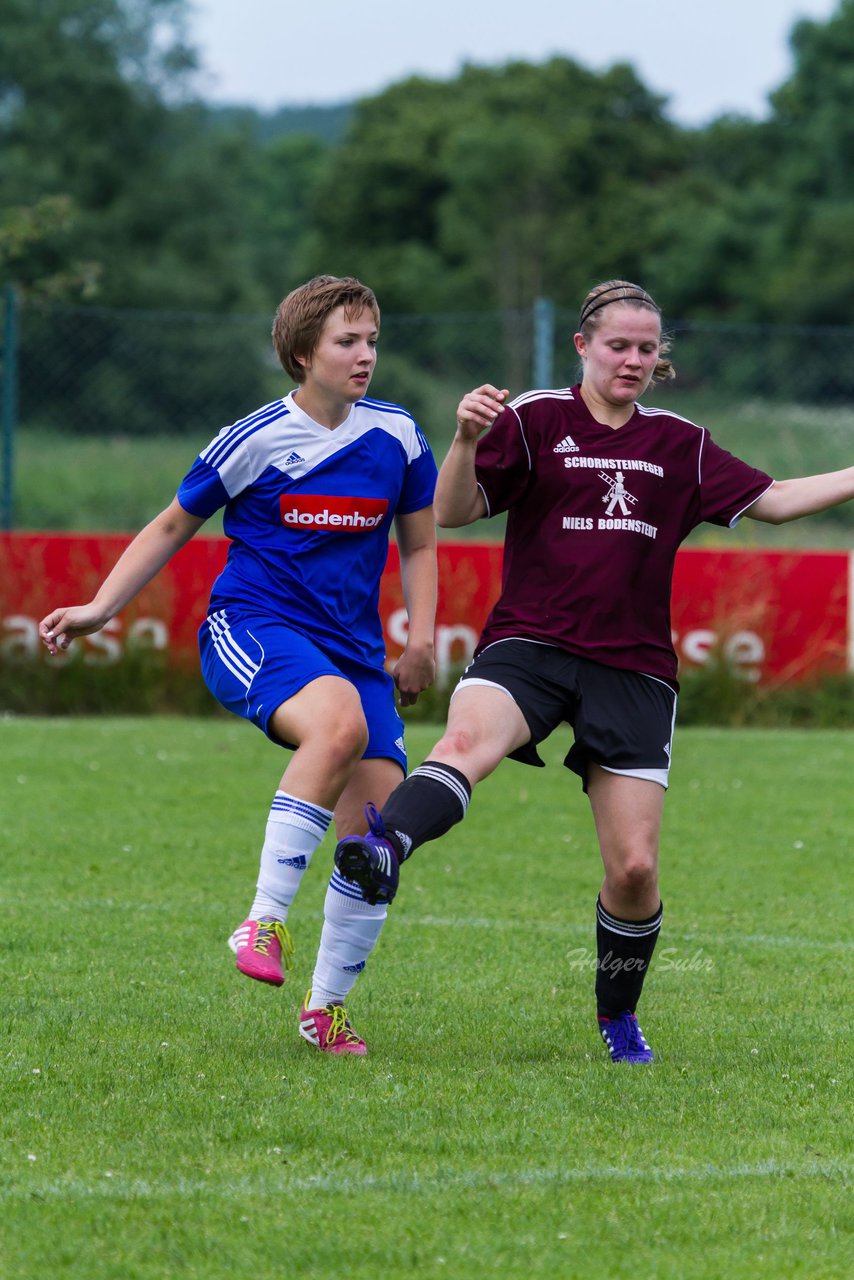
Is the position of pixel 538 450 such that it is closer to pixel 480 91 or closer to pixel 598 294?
pixel 598 294

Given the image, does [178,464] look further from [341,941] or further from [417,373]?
[341,941]

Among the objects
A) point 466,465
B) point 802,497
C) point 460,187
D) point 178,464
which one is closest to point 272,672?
point 466,465

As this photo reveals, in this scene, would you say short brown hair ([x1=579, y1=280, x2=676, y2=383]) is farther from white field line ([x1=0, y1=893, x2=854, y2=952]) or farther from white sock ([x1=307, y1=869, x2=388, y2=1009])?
white field line ([x1=0, y1=893, x2=854, y2=952])

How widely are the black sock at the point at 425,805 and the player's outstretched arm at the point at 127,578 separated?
0.94m

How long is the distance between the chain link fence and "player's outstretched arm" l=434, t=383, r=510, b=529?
9.51 m

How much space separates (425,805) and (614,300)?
1477 millimetres

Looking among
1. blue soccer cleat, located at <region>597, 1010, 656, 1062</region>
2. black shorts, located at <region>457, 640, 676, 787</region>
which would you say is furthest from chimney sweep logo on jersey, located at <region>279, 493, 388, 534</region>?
blue soccer cleat, located at <region>597, 1010, 656, 1062</region>

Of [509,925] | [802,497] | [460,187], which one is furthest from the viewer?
[460,187]

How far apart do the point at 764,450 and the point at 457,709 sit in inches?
513

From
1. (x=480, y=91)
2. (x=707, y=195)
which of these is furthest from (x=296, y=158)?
(x=707, y=195)

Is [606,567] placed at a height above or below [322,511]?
below

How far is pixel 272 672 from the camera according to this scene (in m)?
4.78

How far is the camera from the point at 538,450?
488cm

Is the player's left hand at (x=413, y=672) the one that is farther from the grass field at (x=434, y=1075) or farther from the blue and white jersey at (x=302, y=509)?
the grass field at (x=434, y=1075)
